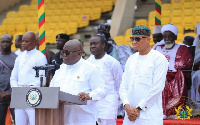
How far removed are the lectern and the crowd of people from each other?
0.27 m

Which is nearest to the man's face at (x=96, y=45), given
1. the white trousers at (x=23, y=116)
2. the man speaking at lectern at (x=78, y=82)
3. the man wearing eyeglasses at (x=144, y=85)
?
the white trousers at (x=23, y=116)

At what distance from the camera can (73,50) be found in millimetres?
6789

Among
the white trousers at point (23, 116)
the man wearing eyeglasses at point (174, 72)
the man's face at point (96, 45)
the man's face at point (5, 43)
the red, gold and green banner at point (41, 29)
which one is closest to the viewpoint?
the white trousers at point (23, 116)

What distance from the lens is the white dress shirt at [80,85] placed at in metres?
6.69

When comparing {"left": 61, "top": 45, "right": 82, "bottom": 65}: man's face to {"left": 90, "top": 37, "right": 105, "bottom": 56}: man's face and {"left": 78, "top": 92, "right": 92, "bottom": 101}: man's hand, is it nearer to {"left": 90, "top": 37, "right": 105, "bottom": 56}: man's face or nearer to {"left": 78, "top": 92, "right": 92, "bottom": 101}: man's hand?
{"left": 78, "top": 92, "right": 92, "bottom": 101}: man's hand

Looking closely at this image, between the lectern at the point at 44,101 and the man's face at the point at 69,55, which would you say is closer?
the lectern at the point at 44,101

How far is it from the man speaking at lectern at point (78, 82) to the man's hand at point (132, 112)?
488mm

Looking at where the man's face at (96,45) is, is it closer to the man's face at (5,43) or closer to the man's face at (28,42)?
the man's face at (28,42)

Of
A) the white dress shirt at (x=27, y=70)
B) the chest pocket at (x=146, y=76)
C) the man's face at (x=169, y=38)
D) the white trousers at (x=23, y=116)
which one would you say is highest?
the man's face at (x=169, y=38)

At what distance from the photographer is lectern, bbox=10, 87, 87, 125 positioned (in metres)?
6.08

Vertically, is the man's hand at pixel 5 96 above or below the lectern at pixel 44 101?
above

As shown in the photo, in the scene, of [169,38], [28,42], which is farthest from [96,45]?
[169,38]

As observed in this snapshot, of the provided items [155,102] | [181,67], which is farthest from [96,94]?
[181,67]

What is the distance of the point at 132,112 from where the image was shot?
250 inches
